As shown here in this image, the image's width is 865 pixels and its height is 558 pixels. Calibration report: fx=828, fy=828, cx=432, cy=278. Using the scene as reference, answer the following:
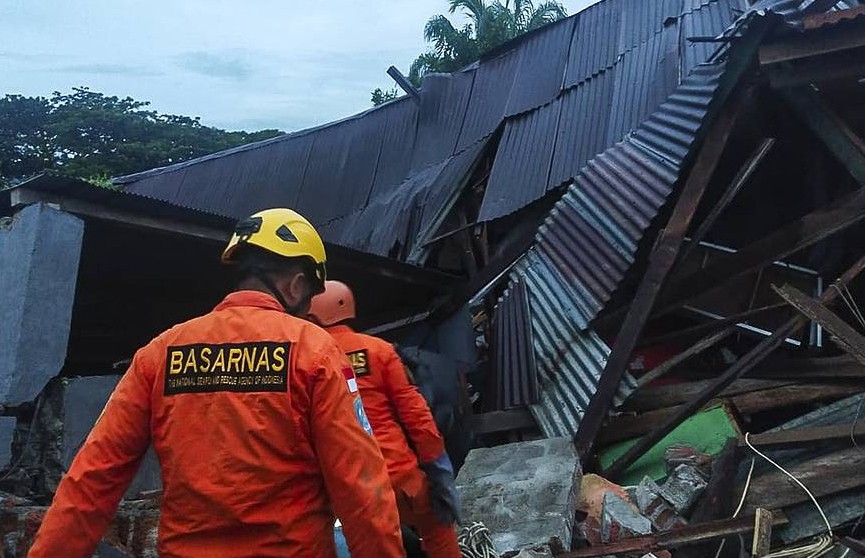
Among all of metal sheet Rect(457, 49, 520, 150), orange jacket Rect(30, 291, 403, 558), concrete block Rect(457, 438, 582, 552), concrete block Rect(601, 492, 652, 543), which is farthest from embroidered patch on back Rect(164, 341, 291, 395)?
metal sheet Rect(457, 49, 520, 150)

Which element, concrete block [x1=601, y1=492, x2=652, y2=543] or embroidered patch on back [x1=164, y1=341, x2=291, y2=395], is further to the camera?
concrete block [x1=601, y1=492, x2=652, y2=543]

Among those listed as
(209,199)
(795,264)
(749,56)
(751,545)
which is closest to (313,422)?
(751,545)

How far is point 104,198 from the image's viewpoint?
4141 mm

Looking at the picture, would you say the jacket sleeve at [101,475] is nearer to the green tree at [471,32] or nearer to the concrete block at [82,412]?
the concrete block at [82,412]

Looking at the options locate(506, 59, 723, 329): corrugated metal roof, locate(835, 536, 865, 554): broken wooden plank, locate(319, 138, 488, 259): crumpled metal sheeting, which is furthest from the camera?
locate(319, 138, 488, 259): crumpled metal sheeting

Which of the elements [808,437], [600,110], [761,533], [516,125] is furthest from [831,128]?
[516,125]

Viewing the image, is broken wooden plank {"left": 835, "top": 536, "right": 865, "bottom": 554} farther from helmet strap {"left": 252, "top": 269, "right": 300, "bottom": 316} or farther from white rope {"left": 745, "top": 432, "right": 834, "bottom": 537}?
helmet strap {"left": 252, "top": 269, "right": 300, "bottom": 316}

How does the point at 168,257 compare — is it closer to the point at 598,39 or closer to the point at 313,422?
the point at 313,422

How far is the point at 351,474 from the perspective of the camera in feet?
6.13

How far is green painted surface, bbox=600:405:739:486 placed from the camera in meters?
5.32

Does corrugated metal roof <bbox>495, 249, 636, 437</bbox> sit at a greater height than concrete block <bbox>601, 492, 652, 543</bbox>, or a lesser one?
greater

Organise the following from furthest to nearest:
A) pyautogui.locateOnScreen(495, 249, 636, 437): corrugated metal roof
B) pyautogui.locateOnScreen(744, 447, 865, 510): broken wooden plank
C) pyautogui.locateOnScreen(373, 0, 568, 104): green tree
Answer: pyautogui.locateOnScreen(373, 0, 568, 104): green tree < pyautogui.locateOnScreen(495, 249, 636, 437): corrugated metal roof < pyautogui.locateOnScreen(744, 447, 865, 510): broken wooden plank

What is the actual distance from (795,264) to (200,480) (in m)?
5.87

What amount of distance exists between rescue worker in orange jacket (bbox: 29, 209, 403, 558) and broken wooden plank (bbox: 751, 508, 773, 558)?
2933mm
